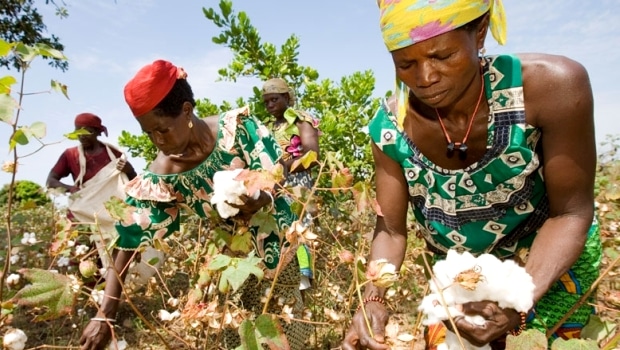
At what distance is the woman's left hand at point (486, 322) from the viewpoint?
105 centimetres

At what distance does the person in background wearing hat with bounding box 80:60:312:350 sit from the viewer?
2.09 meters

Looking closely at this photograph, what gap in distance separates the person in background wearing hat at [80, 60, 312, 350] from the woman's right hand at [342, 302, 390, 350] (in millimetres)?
766

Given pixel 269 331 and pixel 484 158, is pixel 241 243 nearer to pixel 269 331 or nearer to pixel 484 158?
pixel 269 331

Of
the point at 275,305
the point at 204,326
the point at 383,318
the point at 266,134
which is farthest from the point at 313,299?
the point at 383,318

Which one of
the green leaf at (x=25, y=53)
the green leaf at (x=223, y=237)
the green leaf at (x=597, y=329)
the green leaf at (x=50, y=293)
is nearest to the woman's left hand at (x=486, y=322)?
the green leaf at (x=597, y=329)

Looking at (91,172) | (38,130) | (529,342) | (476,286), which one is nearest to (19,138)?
(38,130)

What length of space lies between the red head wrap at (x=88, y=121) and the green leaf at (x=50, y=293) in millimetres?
3494

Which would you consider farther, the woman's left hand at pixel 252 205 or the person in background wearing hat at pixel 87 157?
the person in background wearing hat at pixel 87 157

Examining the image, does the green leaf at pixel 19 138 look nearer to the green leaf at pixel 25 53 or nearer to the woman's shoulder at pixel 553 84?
the green leaf at pixel 25 53

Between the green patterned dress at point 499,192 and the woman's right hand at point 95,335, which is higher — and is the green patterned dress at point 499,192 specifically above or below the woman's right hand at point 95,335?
above

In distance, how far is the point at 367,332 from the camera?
1275mm

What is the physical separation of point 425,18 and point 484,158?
42 cm

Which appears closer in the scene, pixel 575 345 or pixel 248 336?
pixel 575 345

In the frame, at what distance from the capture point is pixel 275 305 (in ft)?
6.70
